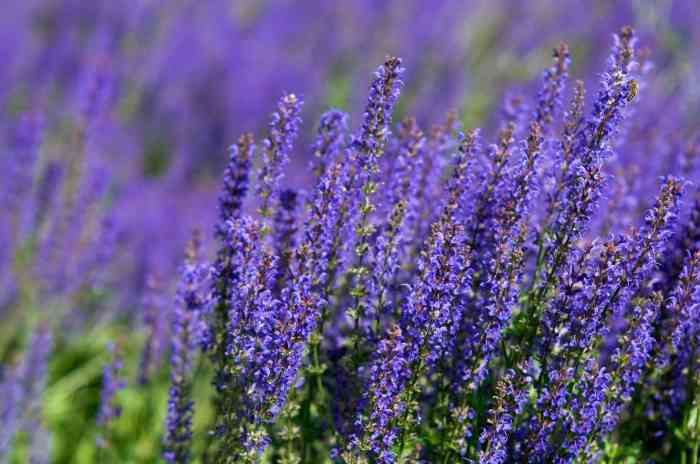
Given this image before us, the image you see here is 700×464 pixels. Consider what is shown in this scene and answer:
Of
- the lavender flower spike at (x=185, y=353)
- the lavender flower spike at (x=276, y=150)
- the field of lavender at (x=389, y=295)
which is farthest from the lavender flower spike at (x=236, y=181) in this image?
the lavender flower spike at (x=185, y=353)

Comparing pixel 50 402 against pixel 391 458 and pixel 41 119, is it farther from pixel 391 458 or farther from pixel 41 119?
pixel 391 458

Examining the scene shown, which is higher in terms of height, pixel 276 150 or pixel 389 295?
pixel 276 150

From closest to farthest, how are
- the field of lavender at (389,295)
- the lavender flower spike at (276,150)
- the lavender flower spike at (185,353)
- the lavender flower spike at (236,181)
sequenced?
the field of lavender at (389,295)
the lavender flower spike at (276,150)
the lavender flower spike at (236,181)
the lavender flower spike at (185,353)

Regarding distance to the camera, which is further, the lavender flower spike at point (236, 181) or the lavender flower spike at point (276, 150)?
the lavender flower spike at point (236, 181)

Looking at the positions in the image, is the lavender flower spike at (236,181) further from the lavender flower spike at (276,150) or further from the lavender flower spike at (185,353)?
the lavender flower spike at (185,353)

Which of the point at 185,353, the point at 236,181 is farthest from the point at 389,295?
the point at 185,353

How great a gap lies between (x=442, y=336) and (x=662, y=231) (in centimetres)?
77

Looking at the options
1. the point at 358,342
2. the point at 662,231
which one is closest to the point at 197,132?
the point at 358,342

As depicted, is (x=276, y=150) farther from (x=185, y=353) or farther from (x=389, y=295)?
(x=185, y=353)

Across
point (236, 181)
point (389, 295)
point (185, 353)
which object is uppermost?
point (236, 181)

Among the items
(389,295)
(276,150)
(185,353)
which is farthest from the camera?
(185,353)

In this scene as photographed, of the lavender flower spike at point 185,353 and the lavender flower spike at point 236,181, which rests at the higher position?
the lavender flower spike at point 236,181

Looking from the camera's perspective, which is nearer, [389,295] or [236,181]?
[236,181]

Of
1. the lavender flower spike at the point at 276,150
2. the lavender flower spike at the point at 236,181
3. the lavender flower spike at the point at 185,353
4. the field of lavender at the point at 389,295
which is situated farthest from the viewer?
the lavender flower spike at the point at 185,353
